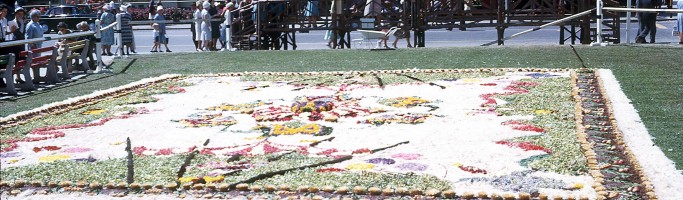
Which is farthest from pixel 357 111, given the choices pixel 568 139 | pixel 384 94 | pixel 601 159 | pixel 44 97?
pixel 44 97

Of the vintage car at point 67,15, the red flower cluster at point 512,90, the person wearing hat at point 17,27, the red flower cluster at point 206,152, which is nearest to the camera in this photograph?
the red flower cluster at point 206,152

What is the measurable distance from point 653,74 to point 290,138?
283 inches

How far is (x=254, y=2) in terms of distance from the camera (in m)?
25.9

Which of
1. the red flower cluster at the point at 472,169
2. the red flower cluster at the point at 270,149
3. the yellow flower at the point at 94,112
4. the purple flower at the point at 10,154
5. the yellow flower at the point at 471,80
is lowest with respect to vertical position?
the red flower cluster at the point at 472,169

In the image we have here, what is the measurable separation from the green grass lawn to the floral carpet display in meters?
0.72

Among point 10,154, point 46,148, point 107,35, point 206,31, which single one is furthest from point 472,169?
point 206,31

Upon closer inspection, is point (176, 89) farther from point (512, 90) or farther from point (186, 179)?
point (186, 179)

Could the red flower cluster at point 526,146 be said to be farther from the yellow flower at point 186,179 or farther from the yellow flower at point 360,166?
the yellow flower at point 186,179

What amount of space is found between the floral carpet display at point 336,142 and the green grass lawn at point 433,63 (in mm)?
724

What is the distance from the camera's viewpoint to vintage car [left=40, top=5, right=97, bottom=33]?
123 ft

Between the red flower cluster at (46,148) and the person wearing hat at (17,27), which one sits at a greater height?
the person wearing hat at (17,27)

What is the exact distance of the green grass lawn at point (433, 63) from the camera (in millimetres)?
12836

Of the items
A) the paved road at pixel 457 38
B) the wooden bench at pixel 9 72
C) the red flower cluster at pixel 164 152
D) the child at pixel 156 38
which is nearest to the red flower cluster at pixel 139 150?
the red flower cluster at pixel 164 152

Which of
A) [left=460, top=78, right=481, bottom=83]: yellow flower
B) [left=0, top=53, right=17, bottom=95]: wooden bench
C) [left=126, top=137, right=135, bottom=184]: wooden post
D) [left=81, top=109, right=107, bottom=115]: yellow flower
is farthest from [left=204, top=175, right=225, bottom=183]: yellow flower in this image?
[left=0, top=53, right=17, bottom=95]: wooden bench
